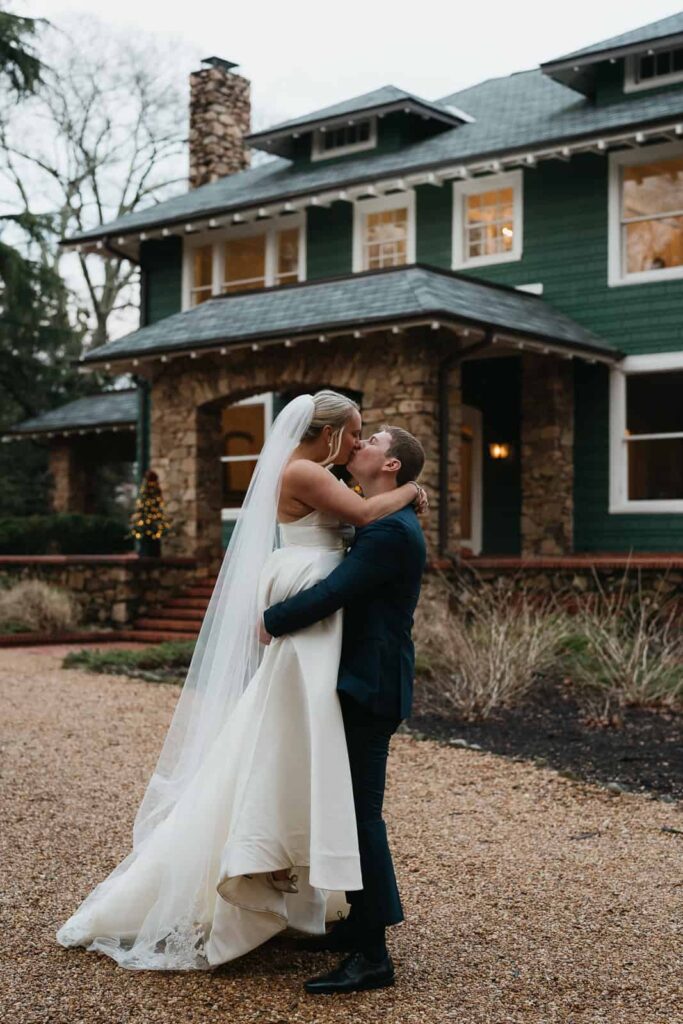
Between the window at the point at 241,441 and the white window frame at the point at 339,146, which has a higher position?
the white window frame at the point at 339,146

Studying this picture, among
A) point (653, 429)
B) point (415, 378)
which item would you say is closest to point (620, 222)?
point (653, 429)

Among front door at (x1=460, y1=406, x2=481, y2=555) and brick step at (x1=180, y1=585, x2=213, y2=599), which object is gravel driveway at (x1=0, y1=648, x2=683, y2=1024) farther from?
front door at (x1=460, y1=406, x2=481, y2=555)

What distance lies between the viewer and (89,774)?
6801 mm

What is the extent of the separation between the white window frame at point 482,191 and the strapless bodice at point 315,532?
12.5m

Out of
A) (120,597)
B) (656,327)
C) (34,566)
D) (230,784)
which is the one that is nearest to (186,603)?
(120,597)

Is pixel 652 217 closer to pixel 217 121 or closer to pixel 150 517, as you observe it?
pixel 150 517

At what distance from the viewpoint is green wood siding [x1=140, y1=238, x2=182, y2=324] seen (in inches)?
746

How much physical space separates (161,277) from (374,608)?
16.4 metres

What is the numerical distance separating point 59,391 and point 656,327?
14.7m

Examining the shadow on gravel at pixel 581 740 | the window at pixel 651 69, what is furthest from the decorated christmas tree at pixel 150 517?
the window at pixel 651 69

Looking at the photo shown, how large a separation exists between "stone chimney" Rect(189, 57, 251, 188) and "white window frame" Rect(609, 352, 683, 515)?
9.78m

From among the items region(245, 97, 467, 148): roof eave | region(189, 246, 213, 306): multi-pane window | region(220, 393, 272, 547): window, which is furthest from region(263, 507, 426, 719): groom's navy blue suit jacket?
region(189, 246, 213, 306): multi-pane window

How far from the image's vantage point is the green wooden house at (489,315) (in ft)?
43.4

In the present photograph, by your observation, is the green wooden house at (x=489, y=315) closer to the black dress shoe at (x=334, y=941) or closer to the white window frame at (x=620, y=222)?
the white window frame at (x=620, y=222)
